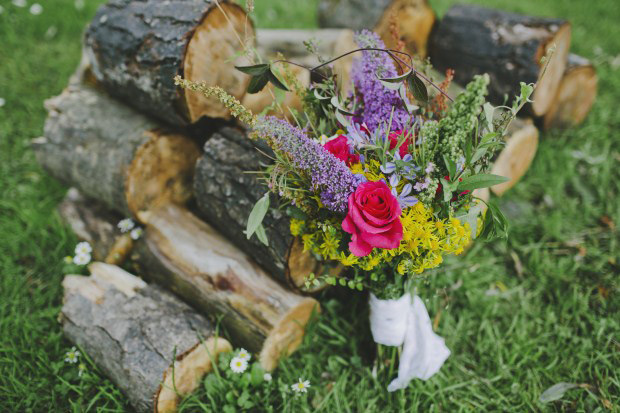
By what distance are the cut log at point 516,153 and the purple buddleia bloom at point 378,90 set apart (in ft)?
3.28

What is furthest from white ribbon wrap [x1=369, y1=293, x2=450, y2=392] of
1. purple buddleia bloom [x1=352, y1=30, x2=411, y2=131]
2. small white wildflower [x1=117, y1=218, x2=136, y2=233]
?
small white wildflower [x1=117, y1=218, x2=136, y2=233]

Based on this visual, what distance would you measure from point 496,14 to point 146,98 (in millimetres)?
1986

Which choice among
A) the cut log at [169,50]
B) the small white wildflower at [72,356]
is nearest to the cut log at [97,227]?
the small white wildflower at [72,356]

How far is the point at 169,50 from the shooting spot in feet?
6.04

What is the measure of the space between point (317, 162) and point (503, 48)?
1786mm

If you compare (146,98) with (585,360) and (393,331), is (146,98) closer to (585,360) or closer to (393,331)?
(393,331)

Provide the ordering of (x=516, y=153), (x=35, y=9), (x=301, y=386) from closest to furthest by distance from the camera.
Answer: (x=301, y=386) < (x=516, y=153) < (x=35, y=9)

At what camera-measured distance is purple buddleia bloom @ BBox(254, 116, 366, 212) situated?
128cm

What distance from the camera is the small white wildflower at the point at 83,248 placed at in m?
2.18

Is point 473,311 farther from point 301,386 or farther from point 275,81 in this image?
point 275,81

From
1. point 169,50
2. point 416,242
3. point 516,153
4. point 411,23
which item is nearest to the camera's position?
point 416,242

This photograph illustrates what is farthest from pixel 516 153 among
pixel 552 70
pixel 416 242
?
pixel 416 242

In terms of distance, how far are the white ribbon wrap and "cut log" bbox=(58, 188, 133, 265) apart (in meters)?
1.22

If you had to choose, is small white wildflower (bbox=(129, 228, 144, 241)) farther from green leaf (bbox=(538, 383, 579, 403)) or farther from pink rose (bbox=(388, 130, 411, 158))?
green leaf (bbox=(538, 383, 579, 403))
